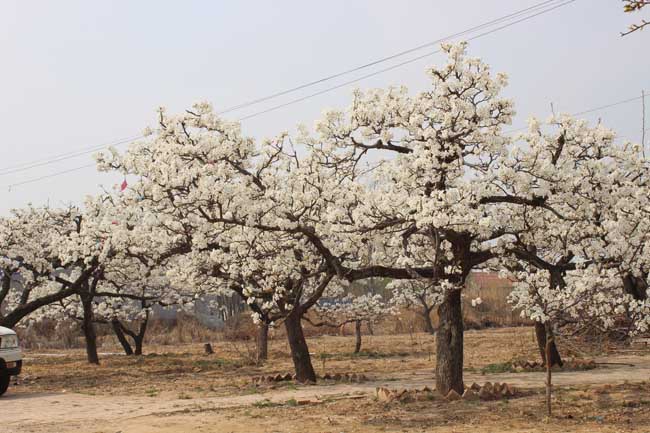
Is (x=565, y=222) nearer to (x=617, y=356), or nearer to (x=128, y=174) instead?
(x=128, y=174)

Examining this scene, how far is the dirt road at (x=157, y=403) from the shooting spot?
12.7m

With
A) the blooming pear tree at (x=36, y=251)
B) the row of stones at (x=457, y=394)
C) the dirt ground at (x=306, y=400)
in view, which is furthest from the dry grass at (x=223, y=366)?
the row of stones at (x=457, y=394)

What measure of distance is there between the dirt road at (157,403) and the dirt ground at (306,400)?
0.02 metres

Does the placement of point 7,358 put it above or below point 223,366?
above

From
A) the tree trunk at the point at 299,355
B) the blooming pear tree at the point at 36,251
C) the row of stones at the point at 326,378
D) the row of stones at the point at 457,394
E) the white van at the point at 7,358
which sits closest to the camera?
the row of stones at the point at 457,394

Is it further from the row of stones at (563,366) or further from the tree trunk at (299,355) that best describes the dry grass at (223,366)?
the row of stones at (563,366)

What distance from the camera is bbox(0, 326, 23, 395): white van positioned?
17781 millimetres

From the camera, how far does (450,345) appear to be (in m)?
13.7

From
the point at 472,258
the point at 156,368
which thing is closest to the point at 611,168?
the point at 472,258

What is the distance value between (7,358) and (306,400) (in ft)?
25.3

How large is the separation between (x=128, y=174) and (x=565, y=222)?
8.72 m

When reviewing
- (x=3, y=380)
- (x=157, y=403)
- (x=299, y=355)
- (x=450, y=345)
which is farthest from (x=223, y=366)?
(x=450, y=345)

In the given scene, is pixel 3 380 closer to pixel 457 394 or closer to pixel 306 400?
pixel 306 400

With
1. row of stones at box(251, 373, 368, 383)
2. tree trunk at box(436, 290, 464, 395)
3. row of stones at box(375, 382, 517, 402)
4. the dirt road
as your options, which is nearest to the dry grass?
row of stones at box(251, 373, 368, 383)
